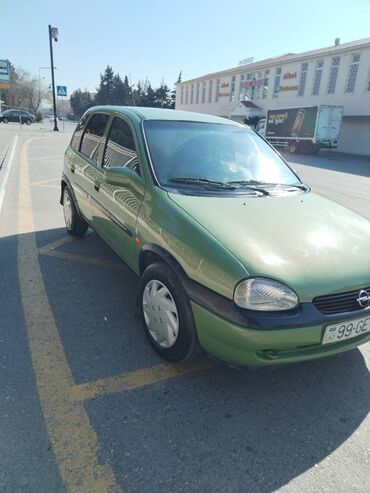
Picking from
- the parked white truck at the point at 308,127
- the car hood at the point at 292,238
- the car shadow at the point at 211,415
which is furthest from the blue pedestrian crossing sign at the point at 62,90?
the car hood at the point at 292,238

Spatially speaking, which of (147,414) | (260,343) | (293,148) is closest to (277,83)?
(293,148)

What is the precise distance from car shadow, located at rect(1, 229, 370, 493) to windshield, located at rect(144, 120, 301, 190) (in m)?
1.36

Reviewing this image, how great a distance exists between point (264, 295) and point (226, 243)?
1.30 ft

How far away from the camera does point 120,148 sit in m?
3.60

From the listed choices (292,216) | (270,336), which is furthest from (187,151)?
(270,336)

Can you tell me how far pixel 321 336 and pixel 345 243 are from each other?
73cm

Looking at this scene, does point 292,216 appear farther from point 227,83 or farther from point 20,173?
point 227,83

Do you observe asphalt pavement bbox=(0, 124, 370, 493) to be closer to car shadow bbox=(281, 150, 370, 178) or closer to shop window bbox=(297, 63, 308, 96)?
car shadow bbox=(281, 150, 370, 178)

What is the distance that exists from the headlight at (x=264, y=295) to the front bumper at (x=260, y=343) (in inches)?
5.1

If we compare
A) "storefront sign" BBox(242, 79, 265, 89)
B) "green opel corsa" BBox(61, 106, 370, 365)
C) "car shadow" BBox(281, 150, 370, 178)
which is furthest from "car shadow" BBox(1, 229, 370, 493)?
"storefront sign" BBox(242, 79, 265, 89)

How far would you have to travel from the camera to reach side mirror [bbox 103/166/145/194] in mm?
3059

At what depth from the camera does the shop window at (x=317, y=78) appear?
3325 cm

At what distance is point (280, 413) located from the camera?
237 centimetres

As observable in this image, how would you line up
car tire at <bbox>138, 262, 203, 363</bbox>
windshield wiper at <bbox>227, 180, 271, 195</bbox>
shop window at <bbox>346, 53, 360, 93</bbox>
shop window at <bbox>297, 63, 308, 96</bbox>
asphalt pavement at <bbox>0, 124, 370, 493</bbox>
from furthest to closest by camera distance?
shop window at <bbox>297, 63, 308, 96</bbox> < shop window at <bbox>346, 53, 360, 93</bbox> < windshield wiper at <bbox>227, 180, 271, 195</bbox> < car tire at <bbox>138, 262, 203, 363</bbox> < asphalt pavement at <bbox>0, 124, 370, 493</bbox>
